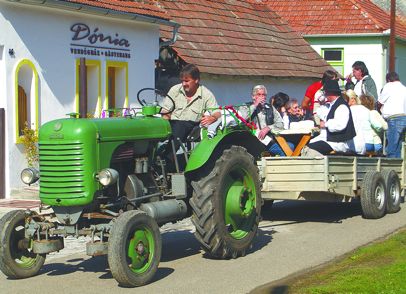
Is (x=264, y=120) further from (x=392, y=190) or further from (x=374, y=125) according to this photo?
(x=392, y=190)

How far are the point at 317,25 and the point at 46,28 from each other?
22.0 meters

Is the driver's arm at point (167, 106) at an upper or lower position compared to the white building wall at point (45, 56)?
lower

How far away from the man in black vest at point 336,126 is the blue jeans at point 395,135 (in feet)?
7.03

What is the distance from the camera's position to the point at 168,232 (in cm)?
1130

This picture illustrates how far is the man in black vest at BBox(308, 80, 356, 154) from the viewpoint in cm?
1229

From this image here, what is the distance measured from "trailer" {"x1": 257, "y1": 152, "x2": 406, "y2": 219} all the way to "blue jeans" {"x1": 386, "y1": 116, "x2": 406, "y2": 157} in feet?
5.54

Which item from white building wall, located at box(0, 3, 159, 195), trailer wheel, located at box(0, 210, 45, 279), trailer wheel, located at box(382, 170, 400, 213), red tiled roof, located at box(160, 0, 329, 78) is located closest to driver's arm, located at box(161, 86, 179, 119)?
trailer wheel, located at box(0, 210, 45, 279)

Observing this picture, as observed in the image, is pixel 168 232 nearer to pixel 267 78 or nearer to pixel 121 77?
pixel 121 77

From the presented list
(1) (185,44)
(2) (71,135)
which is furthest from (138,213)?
(1) (185,44)

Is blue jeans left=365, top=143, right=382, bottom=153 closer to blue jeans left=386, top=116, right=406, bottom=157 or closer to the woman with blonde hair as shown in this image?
the woman with blonde hair

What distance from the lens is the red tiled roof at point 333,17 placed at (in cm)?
3631

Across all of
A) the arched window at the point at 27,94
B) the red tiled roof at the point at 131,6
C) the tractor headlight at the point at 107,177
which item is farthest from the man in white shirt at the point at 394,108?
the tractor headlight at the point at 107,177

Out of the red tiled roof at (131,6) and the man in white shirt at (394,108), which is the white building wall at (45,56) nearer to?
the red tiled roof at (131,6)

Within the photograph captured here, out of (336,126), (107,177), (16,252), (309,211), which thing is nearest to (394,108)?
(309,211)
